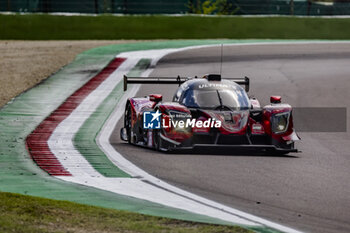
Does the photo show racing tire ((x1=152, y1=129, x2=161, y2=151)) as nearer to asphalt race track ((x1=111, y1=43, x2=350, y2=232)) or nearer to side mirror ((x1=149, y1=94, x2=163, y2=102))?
asphalt race track ((x1=111, y1=43, x2=350, y2=232))

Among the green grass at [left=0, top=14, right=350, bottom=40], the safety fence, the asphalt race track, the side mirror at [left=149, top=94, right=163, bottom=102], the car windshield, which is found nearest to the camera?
the asphalt race track

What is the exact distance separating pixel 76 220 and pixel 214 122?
5.76 meters

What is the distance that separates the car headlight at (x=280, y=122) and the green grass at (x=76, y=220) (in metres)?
5.69

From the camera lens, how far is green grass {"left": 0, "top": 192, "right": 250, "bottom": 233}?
8.35 meters

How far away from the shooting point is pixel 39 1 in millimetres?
36938

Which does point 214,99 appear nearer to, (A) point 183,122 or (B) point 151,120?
(A) point 183,122

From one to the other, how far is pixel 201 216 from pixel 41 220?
1761 millimetres

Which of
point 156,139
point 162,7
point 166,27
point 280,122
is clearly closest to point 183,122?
point 156,139

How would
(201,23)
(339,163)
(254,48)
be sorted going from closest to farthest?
(339,163)
(254,48)
(201,23)

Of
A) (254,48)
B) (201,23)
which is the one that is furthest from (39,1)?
(254,48)

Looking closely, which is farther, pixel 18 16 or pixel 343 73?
pixel 18 16

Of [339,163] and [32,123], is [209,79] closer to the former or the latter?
[339,163]

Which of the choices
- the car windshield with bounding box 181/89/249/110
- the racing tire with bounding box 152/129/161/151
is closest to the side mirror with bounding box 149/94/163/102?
the car windshield with bounding box 181/89/249/110

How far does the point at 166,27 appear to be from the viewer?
1410 inches
